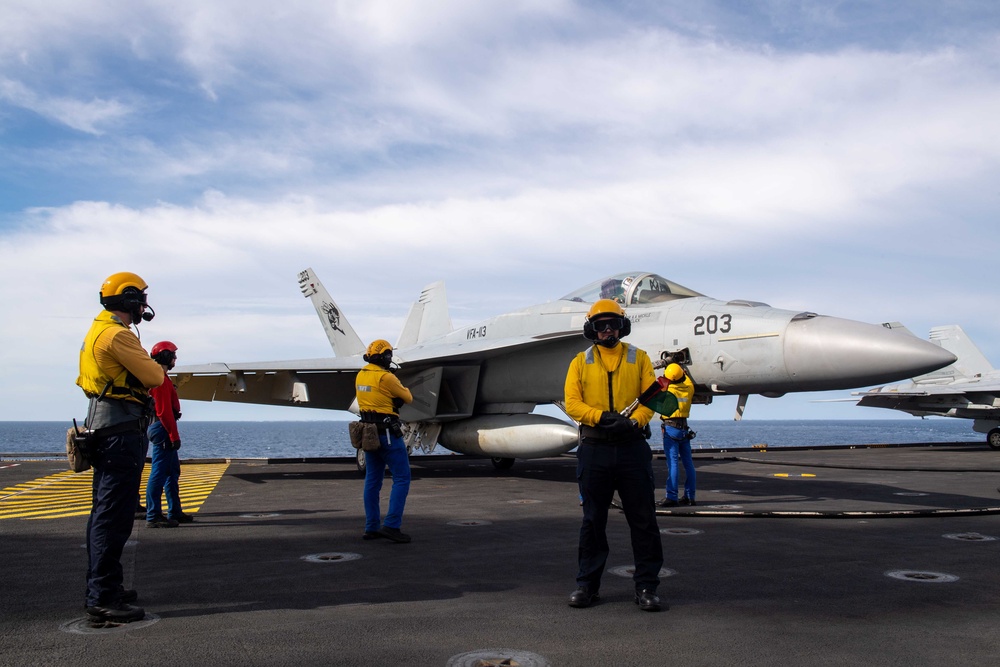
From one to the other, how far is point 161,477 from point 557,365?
6.60 m

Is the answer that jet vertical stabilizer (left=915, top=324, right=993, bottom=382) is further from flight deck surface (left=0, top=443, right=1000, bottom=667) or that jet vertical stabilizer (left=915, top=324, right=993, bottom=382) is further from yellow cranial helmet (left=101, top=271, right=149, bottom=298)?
yellow cranial helmet (left=101, top=271, right=149, bottom=298)

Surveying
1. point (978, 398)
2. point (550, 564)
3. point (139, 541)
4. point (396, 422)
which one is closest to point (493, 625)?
point (550, 564)

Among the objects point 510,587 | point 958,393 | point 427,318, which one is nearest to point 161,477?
point 510,587

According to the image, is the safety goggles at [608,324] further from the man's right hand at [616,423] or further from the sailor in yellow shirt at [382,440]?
the sailor in yellow shirt at [382,440]

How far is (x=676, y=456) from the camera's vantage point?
9016 millimetres

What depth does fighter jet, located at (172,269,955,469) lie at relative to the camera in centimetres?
884

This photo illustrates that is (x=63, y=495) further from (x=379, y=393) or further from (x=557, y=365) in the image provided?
(x=557, y=365)

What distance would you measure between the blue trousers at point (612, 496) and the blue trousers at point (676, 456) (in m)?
4.57

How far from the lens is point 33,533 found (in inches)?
275

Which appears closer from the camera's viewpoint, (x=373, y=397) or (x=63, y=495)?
(x=373, y=397)

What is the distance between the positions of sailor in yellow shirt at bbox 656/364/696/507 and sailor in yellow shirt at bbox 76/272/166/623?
6.15 meters

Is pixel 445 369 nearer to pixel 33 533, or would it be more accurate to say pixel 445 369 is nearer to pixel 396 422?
pixel 396 422

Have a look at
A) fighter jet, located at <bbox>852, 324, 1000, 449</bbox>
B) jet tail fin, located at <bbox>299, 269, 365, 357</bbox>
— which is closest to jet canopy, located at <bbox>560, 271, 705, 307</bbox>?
jet tail fin, located at <bbox>299, 269, 365, 357</bbox>

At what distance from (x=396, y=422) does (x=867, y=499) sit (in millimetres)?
6506
